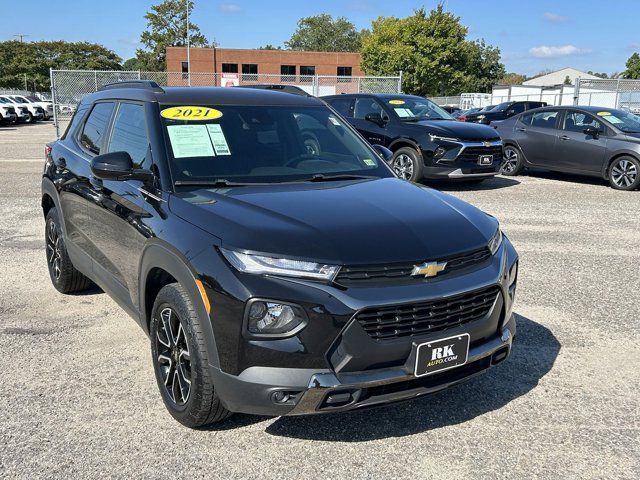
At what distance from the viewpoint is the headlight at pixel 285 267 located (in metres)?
2.66

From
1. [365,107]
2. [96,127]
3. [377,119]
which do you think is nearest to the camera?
[96,127]

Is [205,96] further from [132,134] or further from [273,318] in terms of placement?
[273,318]

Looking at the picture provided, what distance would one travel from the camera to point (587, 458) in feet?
9.82

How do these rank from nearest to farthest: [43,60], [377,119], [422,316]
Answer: [422,316]
[377,119]
[43,60]

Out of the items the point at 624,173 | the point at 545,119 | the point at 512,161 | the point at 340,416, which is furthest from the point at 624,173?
the point at 340,416

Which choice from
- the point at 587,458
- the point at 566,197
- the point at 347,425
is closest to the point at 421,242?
the point at 347,425

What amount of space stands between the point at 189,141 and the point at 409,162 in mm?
8258

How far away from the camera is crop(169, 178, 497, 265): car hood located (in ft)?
9.00

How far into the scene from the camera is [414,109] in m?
12.3

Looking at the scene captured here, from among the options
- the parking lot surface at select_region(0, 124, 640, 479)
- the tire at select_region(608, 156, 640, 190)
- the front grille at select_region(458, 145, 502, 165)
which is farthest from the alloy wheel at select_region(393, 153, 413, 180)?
the parking lot surface at select_region(0, 124, 640, 479)

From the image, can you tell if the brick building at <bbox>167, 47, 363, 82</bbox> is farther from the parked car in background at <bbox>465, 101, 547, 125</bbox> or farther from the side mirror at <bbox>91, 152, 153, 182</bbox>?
the side mirror at <bbox>91, 152, 153, 182</bbox>

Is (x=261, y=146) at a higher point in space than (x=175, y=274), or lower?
higher

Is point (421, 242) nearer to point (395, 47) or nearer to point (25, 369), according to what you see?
point (25, 369)

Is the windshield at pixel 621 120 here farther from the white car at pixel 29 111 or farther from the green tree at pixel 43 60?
the green tree at pixel 43 60
